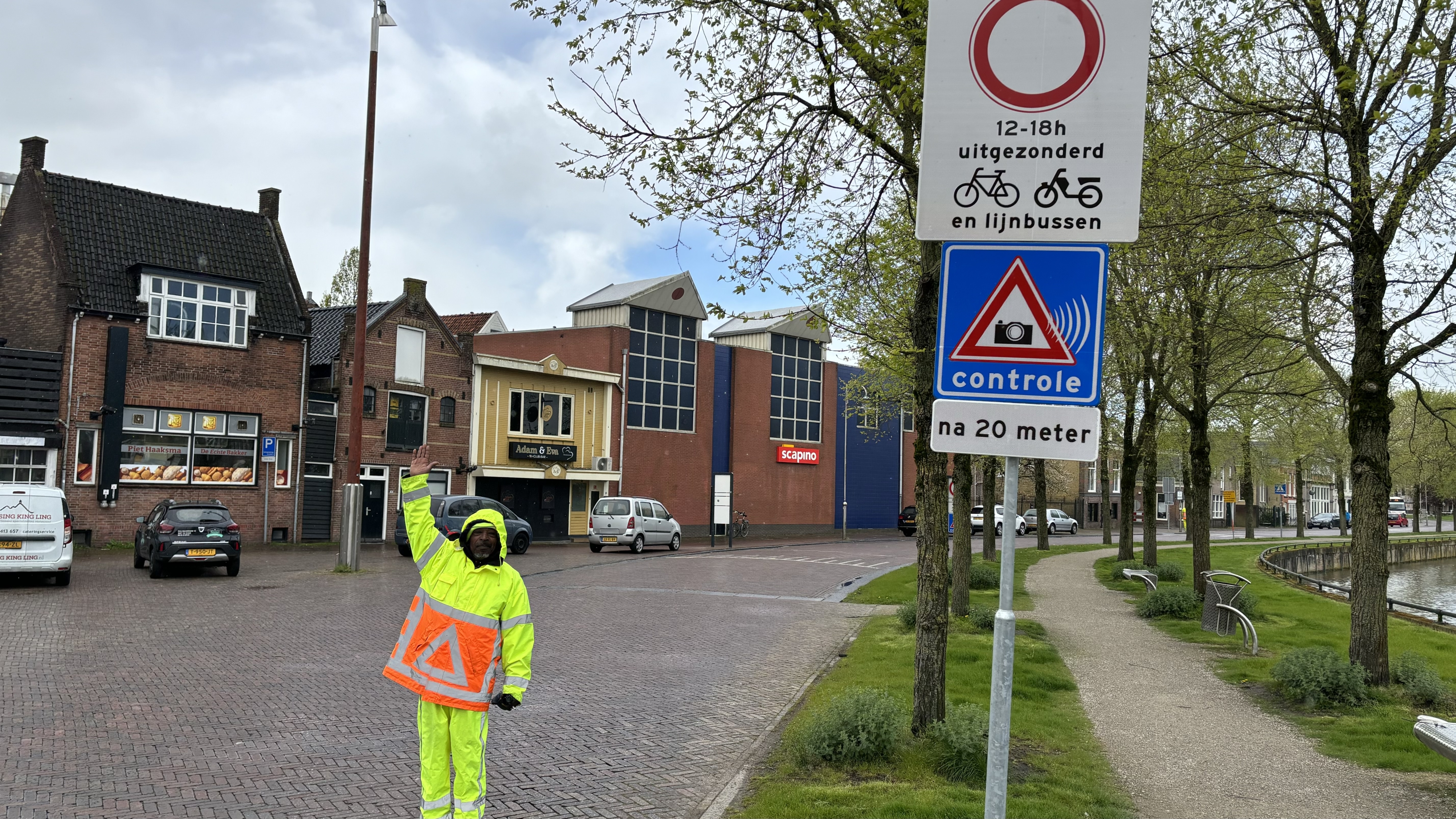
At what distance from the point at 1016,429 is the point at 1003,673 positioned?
76 cm

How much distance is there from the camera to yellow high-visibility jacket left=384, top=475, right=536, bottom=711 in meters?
4.85

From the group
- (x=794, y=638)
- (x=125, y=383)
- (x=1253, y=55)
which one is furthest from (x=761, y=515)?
(x=1253, y=55)

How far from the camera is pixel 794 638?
535 inches

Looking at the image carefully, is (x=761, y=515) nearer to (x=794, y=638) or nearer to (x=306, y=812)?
(x=794, y=638)

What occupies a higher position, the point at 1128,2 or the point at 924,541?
the point at 1128,2

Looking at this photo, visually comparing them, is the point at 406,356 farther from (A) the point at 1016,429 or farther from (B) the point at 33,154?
(A) the point at 1016,429

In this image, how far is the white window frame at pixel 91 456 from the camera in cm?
2609

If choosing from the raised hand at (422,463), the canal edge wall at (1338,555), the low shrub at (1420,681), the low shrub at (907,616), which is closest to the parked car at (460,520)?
the low shrub at (907,616)

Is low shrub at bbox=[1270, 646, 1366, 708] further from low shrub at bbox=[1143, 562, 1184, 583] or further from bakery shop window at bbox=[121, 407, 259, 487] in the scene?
bakery shop window at bbox=[121, 407, 259, 487]

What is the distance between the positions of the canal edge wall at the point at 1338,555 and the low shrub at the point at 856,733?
25085 mm

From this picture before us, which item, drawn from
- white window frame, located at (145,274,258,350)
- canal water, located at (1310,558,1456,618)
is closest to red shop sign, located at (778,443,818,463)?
canal water, located at (1310,558,1456,618)

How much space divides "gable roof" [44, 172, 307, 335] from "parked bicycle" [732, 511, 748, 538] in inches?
821

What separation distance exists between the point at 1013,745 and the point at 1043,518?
30457 mm

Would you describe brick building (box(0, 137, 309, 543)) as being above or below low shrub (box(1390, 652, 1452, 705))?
above
